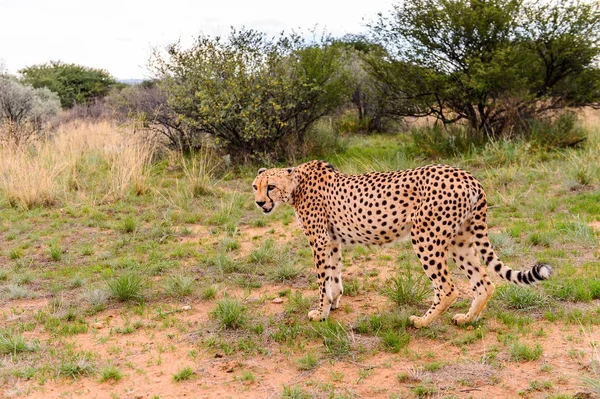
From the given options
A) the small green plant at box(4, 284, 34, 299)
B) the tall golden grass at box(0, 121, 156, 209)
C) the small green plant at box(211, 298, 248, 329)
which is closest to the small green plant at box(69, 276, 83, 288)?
the small green plant at box(4, 284, 34, 299)

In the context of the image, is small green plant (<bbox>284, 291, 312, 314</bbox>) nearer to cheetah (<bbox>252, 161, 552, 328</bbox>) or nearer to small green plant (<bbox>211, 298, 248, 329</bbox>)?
cheetah (<bbox>252, 161, 552, 328</bbox>)

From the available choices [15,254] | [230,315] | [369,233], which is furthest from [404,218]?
[15,254]

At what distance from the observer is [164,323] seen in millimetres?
4598

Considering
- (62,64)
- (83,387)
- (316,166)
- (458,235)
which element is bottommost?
(83,387)

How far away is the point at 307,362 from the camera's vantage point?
12.6ft

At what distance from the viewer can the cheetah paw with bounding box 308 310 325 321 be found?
14.9 feet

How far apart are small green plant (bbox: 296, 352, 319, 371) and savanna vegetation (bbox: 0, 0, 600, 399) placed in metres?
0.01

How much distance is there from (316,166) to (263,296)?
123 centimetres

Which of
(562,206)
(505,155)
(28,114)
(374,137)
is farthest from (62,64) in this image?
(562,206)

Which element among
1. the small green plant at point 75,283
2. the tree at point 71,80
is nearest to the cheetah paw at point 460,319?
the small green plant at point 75,283

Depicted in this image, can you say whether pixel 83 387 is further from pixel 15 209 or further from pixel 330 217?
pixel 15 209

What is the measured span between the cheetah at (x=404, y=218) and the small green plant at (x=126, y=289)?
137 cm

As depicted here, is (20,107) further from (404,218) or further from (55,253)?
(404,218)

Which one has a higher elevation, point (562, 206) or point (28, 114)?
point (28, 114)
